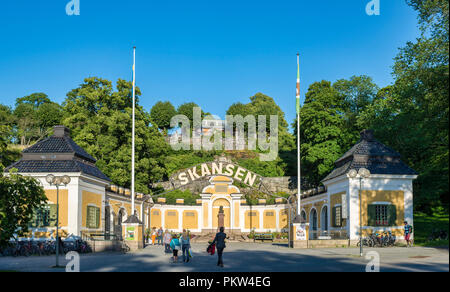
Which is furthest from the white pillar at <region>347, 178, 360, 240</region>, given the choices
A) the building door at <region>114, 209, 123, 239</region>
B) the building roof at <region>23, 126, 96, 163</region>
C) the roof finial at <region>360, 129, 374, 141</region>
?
the building roof at <region>23, 126, 96, 163</region>

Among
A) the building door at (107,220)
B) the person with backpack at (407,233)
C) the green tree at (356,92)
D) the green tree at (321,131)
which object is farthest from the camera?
the green tree at (356,92)

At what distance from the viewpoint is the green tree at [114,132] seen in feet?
150

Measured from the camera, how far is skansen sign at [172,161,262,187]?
55.4 metres

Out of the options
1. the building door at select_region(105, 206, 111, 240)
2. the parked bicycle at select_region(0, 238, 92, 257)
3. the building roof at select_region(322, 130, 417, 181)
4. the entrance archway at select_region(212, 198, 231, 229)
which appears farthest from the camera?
the entrance archway at select_region(212, 198, 231, 229)

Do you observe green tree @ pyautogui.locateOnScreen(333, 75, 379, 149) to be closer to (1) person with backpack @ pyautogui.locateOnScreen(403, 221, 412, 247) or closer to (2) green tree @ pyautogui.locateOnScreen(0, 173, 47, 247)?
(1) person with backpack @ pyautogui.locateOnScreen(403, 221, 412, 247)

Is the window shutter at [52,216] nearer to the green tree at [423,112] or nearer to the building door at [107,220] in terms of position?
the building door at [107,220]

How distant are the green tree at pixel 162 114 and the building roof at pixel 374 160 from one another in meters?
49.4

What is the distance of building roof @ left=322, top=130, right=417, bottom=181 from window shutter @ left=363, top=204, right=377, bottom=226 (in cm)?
222

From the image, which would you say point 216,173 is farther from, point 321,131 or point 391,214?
point 391,214

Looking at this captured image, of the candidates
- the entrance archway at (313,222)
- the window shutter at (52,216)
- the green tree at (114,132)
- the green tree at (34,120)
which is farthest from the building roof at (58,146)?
the green tree at (34,120)

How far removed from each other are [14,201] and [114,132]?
31.2 metres

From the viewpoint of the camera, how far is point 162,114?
79.1 meters

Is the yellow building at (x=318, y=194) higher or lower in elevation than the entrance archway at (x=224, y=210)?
higher

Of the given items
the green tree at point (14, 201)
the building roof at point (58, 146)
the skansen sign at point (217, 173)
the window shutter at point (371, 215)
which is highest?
the building roof at point (58, 146)
